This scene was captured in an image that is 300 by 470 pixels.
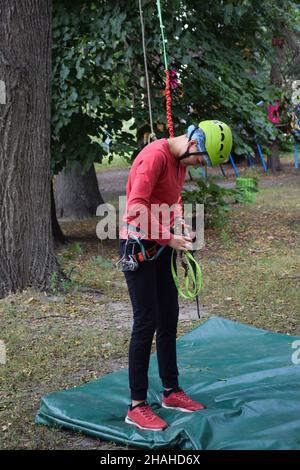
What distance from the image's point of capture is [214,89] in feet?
28.8

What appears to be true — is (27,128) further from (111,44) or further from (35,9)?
(111,44)

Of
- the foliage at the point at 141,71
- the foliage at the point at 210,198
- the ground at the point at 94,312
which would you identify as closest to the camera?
the ground at the point at 94,312

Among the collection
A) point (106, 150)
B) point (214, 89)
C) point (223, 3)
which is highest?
point (223, 3)

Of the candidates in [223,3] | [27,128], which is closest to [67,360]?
[27,128]

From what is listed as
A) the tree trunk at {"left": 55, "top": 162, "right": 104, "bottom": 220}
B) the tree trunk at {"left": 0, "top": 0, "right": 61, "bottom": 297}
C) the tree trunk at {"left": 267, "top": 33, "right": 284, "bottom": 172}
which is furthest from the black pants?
the tree trunk at {"left": 267, "top": 33, "right": 284, "bottom": 172}

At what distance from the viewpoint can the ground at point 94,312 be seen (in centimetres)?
411

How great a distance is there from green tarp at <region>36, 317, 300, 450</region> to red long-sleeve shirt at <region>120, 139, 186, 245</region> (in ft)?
3.07

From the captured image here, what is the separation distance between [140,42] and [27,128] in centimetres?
251

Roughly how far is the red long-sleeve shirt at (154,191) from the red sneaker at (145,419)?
84 cm

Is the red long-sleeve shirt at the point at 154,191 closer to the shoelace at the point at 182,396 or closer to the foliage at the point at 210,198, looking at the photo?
the shoelace at the point at 182,396

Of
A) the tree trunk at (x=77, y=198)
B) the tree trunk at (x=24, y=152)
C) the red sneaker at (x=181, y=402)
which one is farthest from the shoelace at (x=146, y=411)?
the tree trunk at (x=77, y=198)

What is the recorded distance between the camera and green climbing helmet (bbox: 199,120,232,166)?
350 centimetres

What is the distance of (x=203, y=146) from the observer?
3492mm
